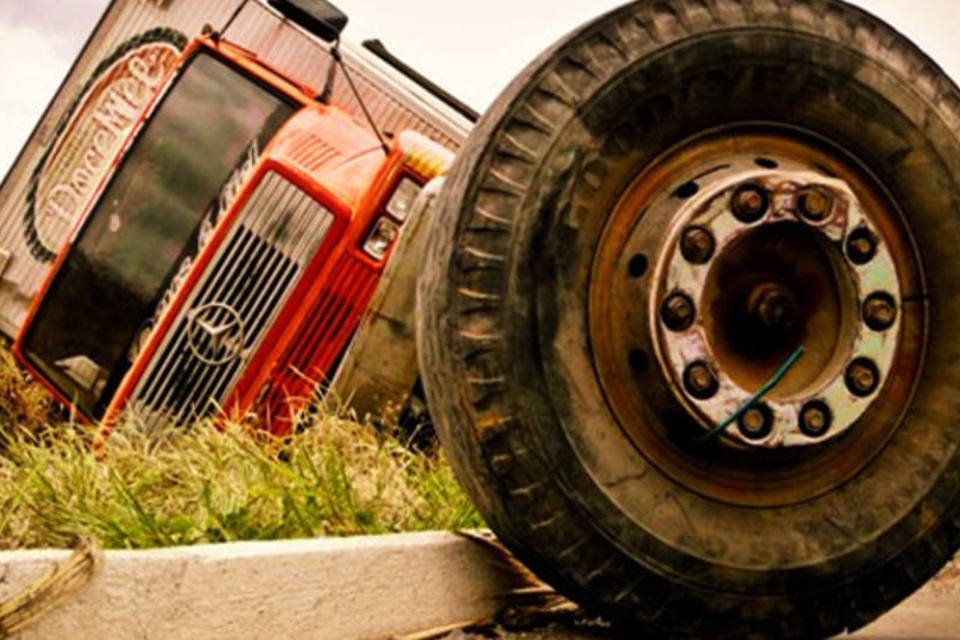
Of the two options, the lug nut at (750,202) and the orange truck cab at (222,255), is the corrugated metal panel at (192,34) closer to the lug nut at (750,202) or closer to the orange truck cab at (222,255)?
the orange truck cab at (222,255)

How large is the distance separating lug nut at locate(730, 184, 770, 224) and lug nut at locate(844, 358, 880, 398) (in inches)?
12.2

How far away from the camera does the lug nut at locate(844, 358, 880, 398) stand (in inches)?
80.6

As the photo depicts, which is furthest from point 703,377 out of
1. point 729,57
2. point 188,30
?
point 188,30

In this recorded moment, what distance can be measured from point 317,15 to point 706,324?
3.40 meters

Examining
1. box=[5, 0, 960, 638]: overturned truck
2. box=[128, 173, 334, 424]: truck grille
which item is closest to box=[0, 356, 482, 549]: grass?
box=[128, 173, 334, 424]: truck grille

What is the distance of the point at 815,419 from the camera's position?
200 centimetres

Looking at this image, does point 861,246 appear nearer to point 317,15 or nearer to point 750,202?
point 750,202

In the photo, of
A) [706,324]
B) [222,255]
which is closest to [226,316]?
[222,255]

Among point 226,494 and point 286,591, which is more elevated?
point 286,591

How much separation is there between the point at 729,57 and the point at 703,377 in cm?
59

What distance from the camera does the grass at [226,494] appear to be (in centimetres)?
260

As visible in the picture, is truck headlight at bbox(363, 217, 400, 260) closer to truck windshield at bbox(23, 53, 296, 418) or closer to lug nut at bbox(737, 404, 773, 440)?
truck windshield at bbox(23, 53, 296, 418)

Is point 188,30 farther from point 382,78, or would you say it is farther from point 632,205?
point 632,205

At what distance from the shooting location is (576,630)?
7.25ft
